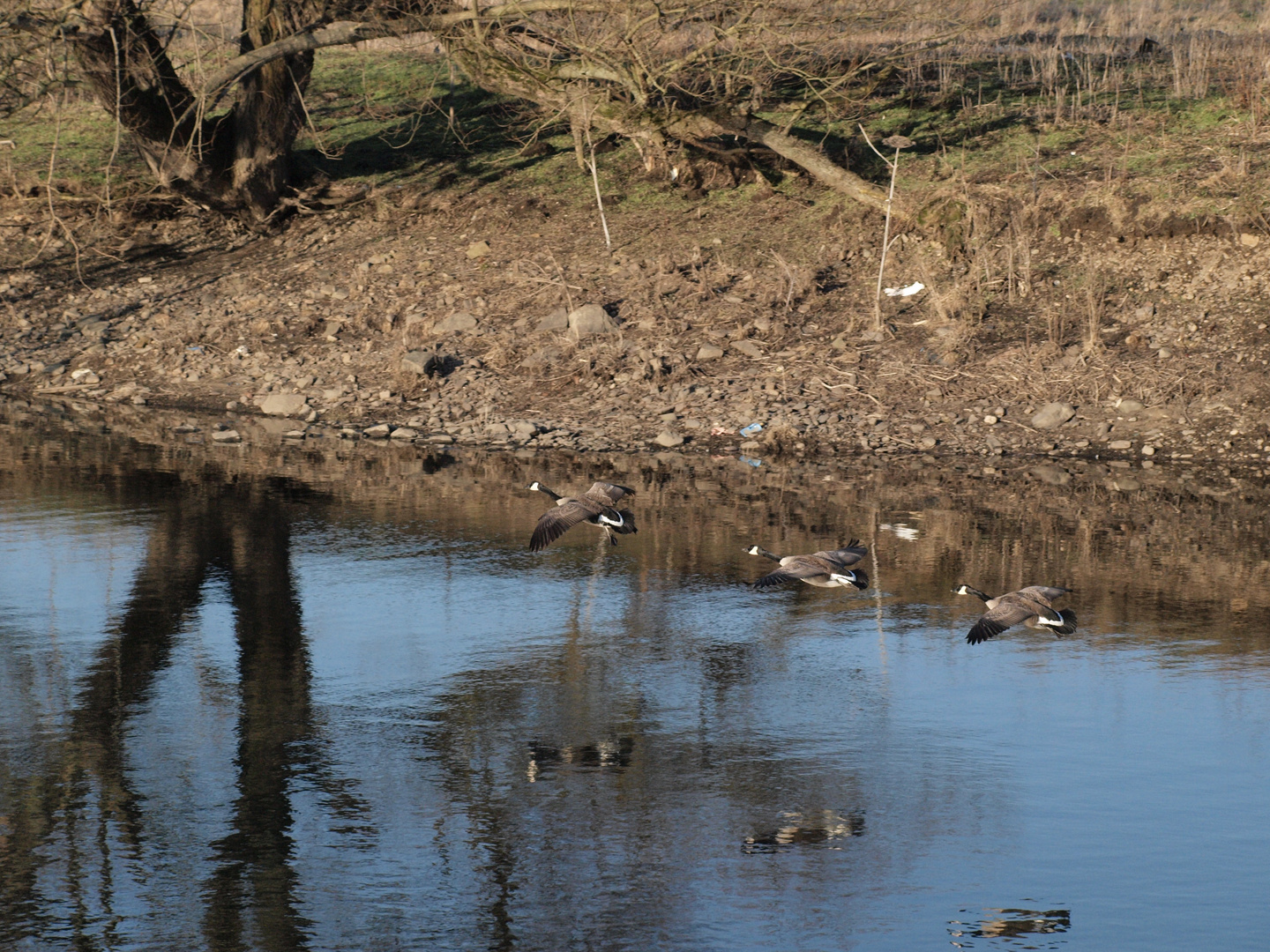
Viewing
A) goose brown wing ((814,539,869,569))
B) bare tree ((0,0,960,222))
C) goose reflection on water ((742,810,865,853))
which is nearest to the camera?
goose reflection on water ((742,810,865,853))

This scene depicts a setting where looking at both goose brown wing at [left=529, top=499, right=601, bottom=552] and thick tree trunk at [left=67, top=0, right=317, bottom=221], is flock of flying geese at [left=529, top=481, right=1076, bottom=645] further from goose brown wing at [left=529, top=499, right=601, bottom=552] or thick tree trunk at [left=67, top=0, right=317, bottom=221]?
thick tree trunk at [left=67, top=0, right=317, bottom=221]

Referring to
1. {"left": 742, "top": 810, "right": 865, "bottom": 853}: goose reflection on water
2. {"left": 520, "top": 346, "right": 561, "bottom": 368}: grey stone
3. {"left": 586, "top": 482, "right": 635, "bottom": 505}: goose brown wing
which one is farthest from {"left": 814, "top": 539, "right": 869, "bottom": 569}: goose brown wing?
{"left": 520, "top": 346, "right": 561, "bottom": 368}: grey stone

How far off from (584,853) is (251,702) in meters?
2.48

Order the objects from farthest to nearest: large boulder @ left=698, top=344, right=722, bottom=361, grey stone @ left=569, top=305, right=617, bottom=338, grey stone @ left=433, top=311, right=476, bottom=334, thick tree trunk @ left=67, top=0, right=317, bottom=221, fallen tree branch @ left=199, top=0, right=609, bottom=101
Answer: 1. thick tree trunk @ left=67, top=0, right=317, bottom=221
2. grey stone @ left=433, top=311, right=476, bottom=334
3. fallen tree branch @ left=199, top=0, right=609, bottom=101
4. grey stone @ left=569, top=305, right=617, bottom=338
5. large boulder @ left=698, top=344, right=722, bottom=361

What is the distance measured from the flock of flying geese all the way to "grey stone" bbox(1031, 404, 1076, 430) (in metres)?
5.57

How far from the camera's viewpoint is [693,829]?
19.4 ft

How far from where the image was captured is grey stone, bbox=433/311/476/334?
55.8ft

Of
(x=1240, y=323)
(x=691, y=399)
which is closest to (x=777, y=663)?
(x=691, y=399)

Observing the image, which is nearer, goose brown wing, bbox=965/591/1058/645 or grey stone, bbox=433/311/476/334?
goose brown wing, bbox=965/591/1058/645

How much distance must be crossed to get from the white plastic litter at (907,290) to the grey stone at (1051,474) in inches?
154

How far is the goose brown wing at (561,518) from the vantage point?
27.4 feet

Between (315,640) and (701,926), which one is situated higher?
(315,640)

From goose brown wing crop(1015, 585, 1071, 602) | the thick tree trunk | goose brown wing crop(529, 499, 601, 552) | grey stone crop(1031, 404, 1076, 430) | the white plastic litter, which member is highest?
the thick tree trunk

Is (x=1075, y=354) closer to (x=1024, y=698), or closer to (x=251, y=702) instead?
(x=1024, y=698)
